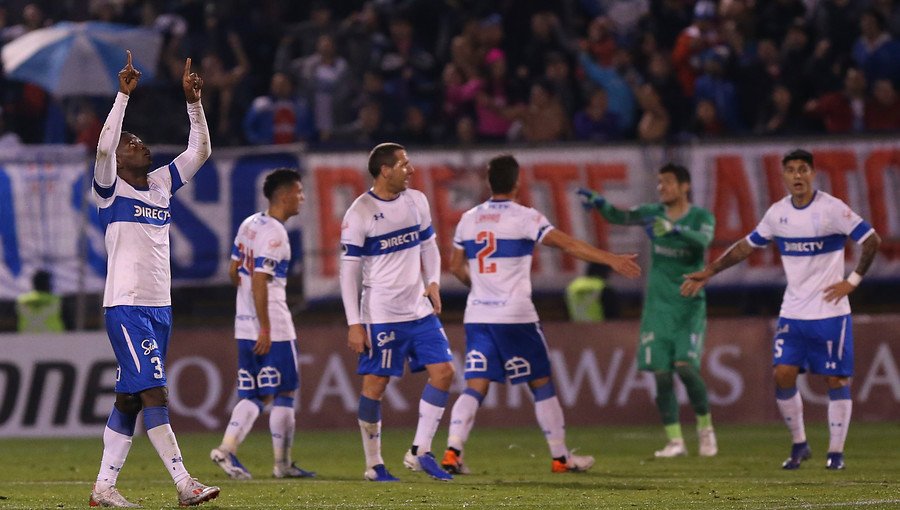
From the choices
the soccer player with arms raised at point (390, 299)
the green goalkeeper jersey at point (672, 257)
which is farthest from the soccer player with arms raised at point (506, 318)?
the green goalkeeper jersey at point (672, 257)

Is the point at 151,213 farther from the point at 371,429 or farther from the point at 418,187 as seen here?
the point at 418,187

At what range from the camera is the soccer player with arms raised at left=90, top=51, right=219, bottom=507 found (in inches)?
373

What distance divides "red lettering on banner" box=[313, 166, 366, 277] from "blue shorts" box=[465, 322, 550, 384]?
591 centimetres

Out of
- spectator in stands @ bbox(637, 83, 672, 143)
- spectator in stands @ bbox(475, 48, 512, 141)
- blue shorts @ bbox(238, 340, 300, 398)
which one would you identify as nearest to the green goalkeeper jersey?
blue shorts @ bbox(238, 340, 300, 398)

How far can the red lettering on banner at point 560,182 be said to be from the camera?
18.0 meters

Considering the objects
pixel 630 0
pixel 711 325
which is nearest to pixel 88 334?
pixel 711 325

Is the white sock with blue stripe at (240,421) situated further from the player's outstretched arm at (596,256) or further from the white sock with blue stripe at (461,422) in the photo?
the player's outstretched arm at (596,256)

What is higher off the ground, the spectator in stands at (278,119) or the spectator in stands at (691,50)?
the spectator in stands at (691,50)

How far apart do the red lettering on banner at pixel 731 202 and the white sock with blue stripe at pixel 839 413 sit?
5.28m

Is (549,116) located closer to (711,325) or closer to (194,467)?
(711,325)

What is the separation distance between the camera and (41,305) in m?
17.8

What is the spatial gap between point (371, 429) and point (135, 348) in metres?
2.56

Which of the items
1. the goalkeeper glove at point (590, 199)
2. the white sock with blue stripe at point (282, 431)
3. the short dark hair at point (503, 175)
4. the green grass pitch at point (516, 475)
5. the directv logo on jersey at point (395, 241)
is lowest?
the green grass pitch at point (516, 475)

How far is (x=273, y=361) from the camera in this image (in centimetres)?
1241
